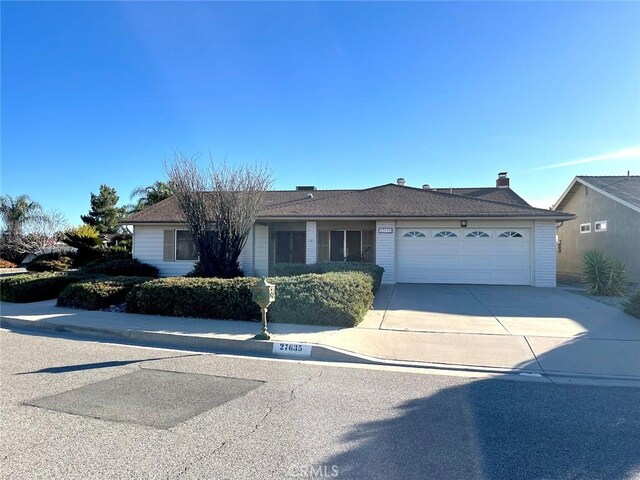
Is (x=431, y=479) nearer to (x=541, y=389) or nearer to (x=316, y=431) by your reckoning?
(x=316, y=431)

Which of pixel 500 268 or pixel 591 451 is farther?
pixel 500 268

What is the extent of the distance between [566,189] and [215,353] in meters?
22.2

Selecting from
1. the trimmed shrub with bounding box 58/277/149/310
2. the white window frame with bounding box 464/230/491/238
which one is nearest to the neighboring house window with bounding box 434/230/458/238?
the white window frame with bounding box 464/230/491/238

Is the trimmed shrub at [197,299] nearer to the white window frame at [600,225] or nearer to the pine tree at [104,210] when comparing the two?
the white window frame at [600,225]

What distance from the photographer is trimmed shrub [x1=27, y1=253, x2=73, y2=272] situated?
78.8 ft

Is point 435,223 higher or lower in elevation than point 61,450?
higher

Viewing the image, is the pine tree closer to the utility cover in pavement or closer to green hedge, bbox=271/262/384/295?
green hedge, bbox=271/262/384/295

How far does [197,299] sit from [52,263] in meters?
18.7

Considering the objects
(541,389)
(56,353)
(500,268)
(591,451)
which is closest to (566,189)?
(500,268)

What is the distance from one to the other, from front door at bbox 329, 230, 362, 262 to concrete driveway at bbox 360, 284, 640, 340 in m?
4.04

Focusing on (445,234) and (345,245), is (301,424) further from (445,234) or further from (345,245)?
(345,245)

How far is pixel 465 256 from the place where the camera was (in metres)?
16.7

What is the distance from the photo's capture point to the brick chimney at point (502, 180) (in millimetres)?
23453

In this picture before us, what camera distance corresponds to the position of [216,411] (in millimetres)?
4500
